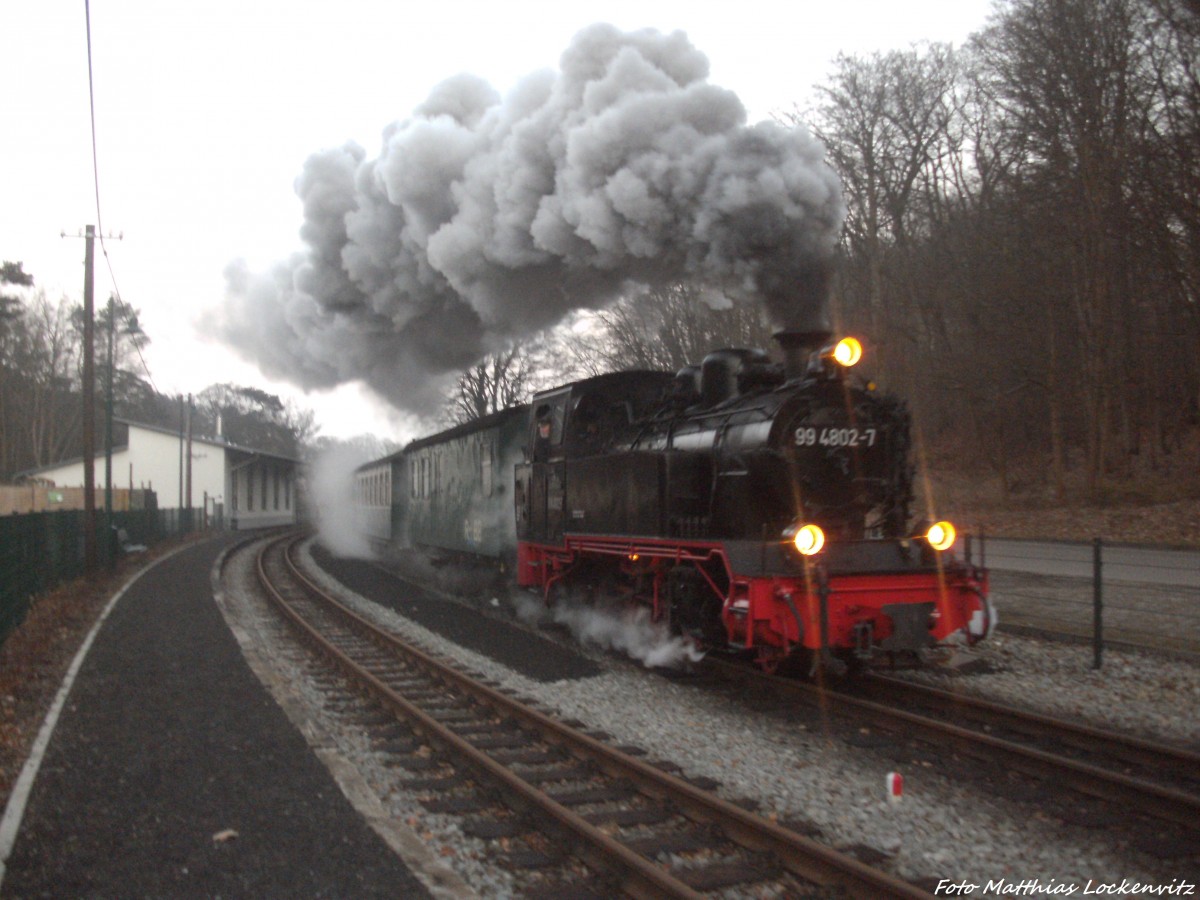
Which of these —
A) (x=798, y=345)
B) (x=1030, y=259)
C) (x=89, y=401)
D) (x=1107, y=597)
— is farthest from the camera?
(x=1030, y=259)

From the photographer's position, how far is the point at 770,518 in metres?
7.39

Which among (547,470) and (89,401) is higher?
(89,401)

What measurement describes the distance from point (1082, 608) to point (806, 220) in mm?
5649

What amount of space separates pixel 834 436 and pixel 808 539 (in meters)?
1.08

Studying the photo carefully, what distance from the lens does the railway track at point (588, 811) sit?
3.97 meters

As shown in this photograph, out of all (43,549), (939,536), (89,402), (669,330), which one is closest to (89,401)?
(89,402)

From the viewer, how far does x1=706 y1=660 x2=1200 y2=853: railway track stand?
15.3ft

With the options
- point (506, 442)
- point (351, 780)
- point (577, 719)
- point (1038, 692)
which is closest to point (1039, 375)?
point (506, 442)

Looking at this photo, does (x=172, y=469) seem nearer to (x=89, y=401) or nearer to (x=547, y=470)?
(x=89, y=401)

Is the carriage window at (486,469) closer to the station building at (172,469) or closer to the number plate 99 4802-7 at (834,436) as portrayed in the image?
the number plate 99 4802-7 at (834,436)

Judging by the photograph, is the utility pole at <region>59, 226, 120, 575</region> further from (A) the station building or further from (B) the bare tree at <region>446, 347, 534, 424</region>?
(A) the station building

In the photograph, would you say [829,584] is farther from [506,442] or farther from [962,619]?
[506,442]

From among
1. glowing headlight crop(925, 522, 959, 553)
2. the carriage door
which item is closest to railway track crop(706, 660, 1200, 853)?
glowing headlight crop(925, 522, 959, 553)

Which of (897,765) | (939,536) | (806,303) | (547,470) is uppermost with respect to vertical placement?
(806,303)
